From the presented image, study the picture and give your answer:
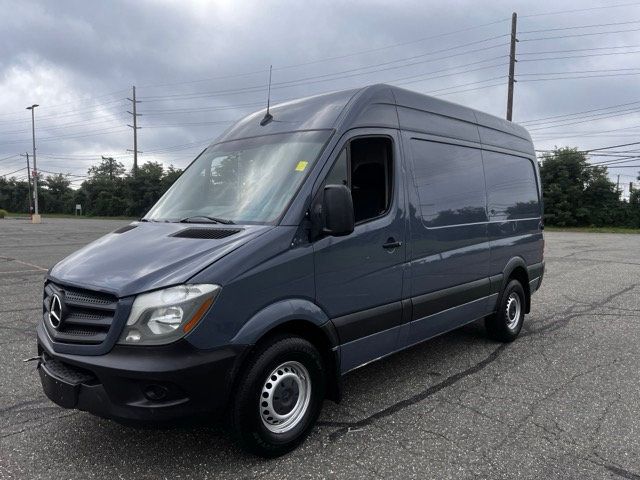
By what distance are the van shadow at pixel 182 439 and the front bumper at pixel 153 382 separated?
0.13 m

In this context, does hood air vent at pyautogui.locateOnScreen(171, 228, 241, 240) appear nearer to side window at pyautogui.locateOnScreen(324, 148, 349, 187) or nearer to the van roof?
side window at pyautogui.locateOnScreen(324, 148, 349, 187)

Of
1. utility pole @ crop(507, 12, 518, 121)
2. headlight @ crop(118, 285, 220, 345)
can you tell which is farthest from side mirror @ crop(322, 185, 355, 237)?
utility pole @ crop(507, 12, 518, 121)

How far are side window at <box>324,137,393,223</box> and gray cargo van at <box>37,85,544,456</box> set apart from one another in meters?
0.01

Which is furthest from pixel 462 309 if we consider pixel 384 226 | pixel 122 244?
pixel 122 244

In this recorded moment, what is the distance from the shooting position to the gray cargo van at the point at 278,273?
265 cm

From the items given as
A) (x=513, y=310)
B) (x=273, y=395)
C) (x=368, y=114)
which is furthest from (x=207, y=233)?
(x=513, y=310)

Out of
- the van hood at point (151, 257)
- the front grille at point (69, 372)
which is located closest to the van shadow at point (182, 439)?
the front grille at point (69, 372)

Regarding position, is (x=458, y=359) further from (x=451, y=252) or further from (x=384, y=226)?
(x=384, y=226)

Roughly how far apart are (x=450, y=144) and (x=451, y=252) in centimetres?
103

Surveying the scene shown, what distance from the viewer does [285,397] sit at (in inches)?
123

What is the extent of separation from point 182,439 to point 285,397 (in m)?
0.79

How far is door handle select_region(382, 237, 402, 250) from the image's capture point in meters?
3.71

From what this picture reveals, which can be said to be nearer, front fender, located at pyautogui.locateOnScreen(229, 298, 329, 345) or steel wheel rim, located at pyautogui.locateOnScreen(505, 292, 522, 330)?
front fender, located at pyautogui.locateOnScreen(229, 298, 329, 345)

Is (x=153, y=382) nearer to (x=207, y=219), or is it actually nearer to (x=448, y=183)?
(x=207, y=219)
